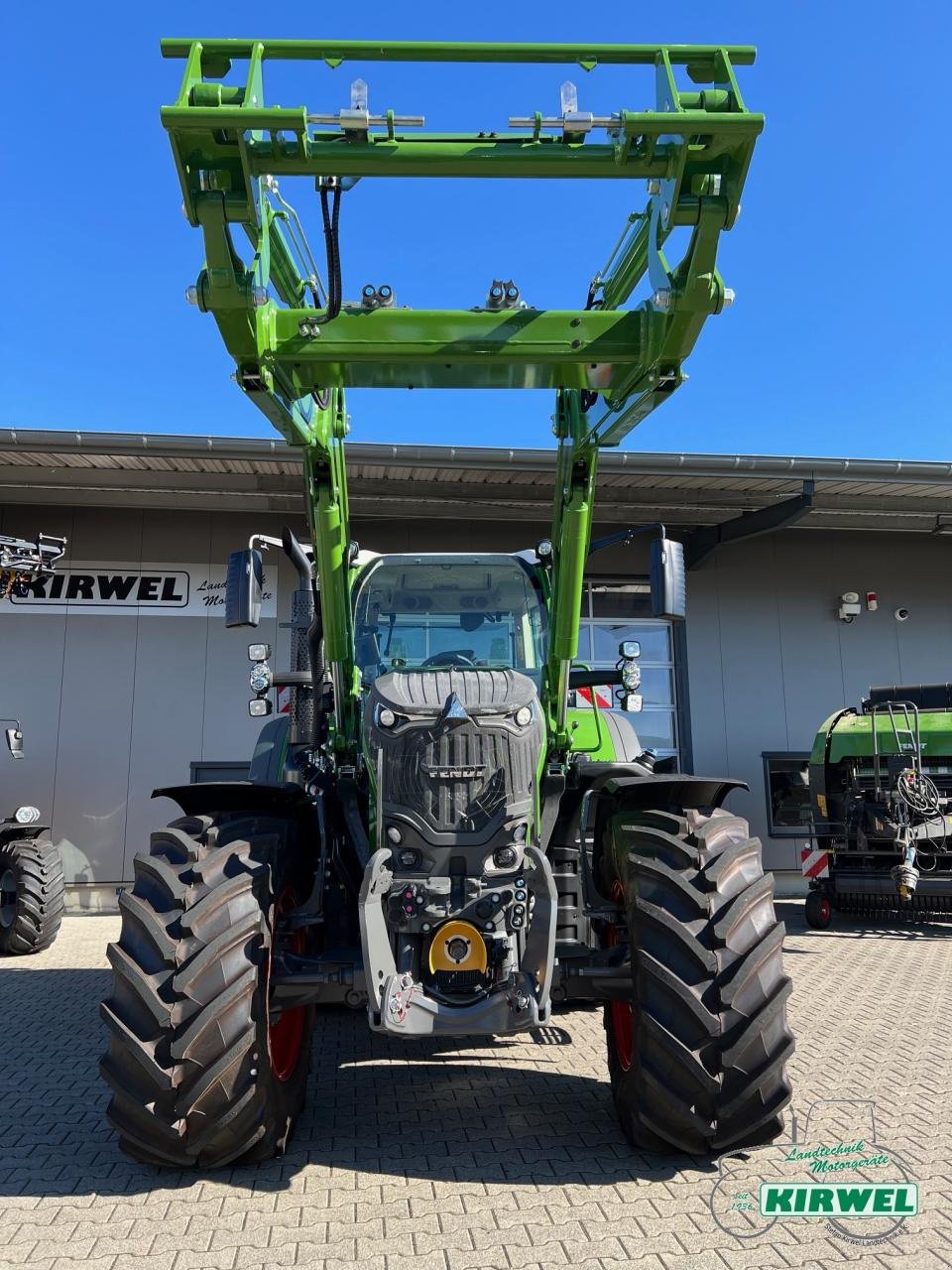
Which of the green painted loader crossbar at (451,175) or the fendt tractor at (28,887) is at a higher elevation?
the green painted loader crossbar at (451,175)

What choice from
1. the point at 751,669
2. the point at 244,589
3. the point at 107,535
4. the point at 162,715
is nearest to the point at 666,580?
the point at 244,589

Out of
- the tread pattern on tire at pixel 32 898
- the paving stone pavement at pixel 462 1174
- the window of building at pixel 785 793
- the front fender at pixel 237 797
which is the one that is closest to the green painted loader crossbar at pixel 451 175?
the front fender at pixel 237 797

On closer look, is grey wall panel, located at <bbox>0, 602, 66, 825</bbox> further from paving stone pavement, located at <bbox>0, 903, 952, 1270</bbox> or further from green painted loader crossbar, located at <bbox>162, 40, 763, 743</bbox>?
green painted loader crossbar, located at <bbox>162, 40, 763, 743</bbox>

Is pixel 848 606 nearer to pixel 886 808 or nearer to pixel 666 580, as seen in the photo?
pixel 886 808

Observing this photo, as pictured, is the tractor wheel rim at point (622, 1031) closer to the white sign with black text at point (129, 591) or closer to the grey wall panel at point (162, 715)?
the grey wall panel at point (162, 715)

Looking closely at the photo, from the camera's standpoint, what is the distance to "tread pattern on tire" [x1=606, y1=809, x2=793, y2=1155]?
10.4ft

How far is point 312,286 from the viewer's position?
4.48m

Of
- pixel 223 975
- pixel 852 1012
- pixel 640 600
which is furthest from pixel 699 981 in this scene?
pixel 640 600

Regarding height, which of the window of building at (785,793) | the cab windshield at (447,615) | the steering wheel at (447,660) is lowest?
the window of building at (785,793)

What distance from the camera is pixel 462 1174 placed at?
11.0 ft

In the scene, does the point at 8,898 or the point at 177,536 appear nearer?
the point at 8,898

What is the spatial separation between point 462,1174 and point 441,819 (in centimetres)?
131

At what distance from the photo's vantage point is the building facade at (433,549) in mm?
11461

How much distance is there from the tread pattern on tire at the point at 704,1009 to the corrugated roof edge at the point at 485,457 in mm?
8095
